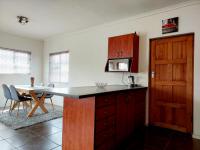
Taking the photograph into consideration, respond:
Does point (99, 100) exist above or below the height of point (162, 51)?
below

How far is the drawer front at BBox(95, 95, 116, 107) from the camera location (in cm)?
197

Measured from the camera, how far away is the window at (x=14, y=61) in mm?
5219

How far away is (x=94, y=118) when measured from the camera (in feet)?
6.26

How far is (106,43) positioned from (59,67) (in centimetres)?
234

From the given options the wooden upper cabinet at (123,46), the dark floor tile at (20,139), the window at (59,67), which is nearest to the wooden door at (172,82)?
the wooden upper cabinet at (123,46)

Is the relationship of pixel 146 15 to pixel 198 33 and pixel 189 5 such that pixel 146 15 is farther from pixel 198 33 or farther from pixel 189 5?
pixel 198 33

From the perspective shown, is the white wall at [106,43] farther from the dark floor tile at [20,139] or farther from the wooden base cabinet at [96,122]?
the dark floor tile at [20,139]

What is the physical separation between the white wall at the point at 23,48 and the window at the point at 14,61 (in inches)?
5.6

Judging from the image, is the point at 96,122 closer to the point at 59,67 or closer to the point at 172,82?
the point at 172,82

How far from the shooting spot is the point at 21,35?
5535mm

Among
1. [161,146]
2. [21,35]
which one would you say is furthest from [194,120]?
[21,35]

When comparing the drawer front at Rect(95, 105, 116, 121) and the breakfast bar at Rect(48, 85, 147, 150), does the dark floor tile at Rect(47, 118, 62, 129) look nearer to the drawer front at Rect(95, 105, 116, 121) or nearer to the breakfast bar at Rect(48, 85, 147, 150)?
the breakfast bar at Rect(48, 85, 147, 150)

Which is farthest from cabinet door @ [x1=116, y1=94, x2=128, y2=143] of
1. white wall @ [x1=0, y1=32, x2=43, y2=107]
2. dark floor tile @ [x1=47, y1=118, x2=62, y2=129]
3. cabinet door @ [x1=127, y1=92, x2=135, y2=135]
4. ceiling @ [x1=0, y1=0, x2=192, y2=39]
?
white wall @ [x1=0, y1=32, x2=43, y2=107]

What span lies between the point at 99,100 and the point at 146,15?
8.19ft
